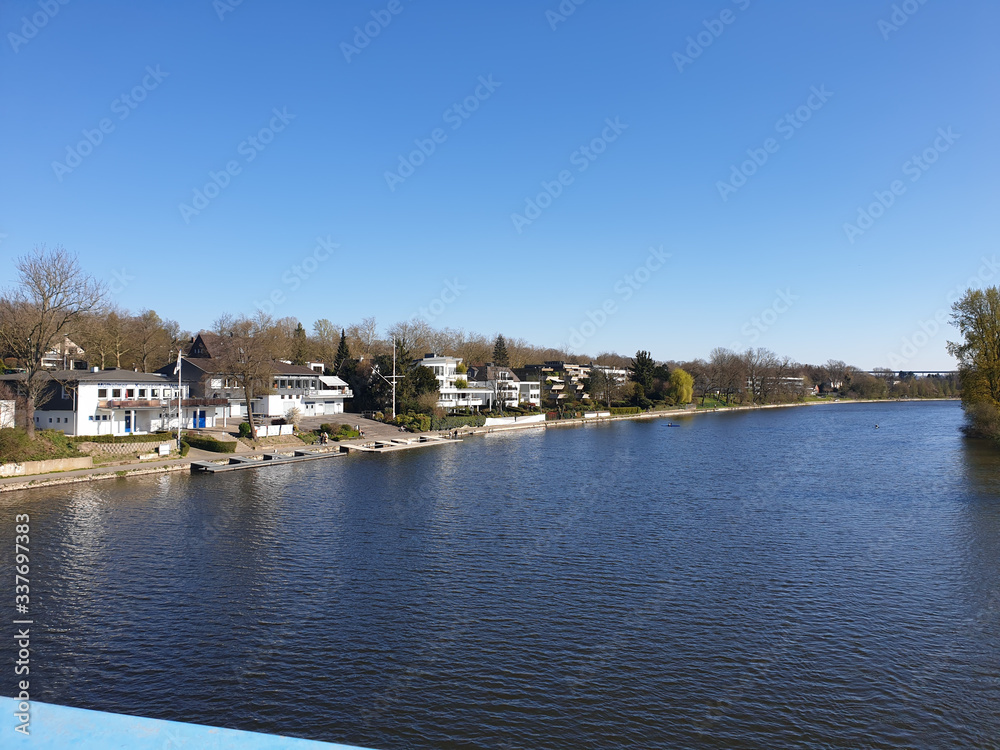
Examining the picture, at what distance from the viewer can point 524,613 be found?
1880 centimetres

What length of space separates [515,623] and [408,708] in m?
5.03

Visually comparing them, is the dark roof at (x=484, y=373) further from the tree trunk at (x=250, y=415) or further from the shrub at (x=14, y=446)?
the shrub at (x=14, y=446)

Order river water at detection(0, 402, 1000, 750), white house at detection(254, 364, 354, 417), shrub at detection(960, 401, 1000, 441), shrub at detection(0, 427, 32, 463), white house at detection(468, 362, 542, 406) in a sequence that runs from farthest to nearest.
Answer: white house at detection(468, 362, 542, 406)
white house at detection(254, 364, 354, 417)
shrub at detection(960, 401, 1000, 441)
shrub at detection(0, 427, 32, 463)
river water at detection(0, 402, 1000, 750)

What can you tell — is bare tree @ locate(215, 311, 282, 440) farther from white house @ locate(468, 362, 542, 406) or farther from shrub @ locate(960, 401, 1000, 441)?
shrub @ locate(960, 401, 1000, 441)

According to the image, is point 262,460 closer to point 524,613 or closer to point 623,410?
point 524,613

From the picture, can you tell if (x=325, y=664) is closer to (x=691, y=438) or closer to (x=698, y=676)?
(x=698, y=676)

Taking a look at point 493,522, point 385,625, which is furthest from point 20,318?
point 385,625

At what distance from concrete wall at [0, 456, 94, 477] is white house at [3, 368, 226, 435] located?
5.96 metres

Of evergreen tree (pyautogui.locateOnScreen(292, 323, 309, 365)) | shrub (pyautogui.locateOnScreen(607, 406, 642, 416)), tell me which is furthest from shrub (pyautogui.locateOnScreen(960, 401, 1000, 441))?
evergreen tree (pyautogui.locateOnScreen(292, 323, 309, 365))

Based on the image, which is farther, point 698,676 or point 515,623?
point 515,623

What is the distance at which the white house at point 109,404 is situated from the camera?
43.3 m

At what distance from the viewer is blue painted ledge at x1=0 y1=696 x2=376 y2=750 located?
442cm

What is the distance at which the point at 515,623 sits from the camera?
1806cm

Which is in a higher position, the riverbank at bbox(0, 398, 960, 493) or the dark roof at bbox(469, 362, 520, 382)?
the dark roof at bbox(469, 362, 520, 382)
